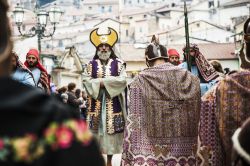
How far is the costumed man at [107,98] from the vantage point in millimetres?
11336

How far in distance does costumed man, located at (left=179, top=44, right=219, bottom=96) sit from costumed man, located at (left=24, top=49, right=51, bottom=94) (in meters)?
2.28

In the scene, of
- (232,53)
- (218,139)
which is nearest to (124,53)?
(232,53)

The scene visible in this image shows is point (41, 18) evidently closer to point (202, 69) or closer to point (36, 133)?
point (202, 69)

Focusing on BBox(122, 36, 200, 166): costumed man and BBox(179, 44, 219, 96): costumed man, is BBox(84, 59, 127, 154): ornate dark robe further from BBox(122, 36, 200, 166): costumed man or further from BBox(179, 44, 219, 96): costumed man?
BBox(122, 36, 200, 166): costumed man

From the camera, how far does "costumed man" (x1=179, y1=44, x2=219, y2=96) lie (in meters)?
10.4

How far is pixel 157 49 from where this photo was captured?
8805 millimetres

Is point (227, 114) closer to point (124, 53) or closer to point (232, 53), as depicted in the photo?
→ point (232, 53)

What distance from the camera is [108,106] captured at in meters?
11.4

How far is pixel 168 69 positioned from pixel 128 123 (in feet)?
2.56

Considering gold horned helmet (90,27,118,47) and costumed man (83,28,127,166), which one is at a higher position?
gold horned helmet (90,27,118,47)

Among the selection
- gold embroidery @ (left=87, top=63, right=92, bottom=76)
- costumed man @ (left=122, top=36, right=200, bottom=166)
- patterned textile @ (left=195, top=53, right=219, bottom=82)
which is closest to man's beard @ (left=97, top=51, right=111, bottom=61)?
gold embroidery @ (left=87, top=63, right=92, bottom=76)

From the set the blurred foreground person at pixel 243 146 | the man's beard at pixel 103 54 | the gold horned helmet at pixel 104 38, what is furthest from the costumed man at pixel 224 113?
the gold horned helmet at pixel 104 38

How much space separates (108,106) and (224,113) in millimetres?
5556

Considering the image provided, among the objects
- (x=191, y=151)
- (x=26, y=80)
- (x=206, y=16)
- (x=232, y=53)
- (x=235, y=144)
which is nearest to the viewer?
(x=235, y=144)
